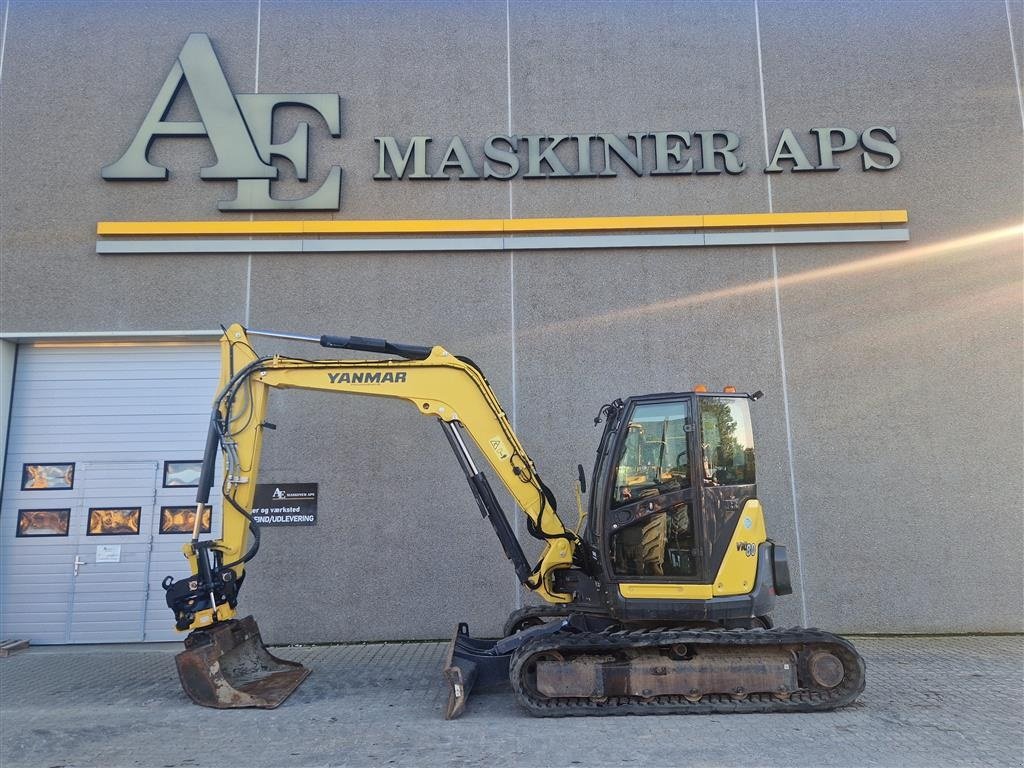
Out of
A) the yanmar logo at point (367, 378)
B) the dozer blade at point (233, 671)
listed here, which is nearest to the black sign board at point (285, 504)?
the dozer blade at point (233, 671)

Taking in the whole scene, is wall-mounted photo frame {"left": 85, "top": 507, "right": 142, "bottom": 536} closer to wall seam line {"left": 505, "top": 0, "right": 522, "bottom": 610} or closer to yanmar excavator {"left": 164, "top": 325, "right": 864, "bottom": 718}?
yanmar excavator {"left": 164, "top": 325, "right": 864, "bottom": 718}

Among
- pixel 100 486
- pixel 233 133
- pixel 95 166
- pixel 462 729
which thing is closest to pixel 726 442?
pixel 462 729

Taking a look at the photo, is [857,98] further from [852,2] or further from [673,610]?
[673,610]

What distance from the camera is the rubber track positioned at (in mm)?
5164

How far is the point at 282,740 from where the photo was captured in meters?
4.77

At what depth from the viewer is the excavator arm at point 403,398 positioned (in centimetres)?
586

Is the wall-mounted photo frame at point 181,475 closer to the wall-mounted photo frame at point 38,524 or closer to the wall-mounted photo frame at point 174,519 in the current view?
the wall-mounted photo frame at point 174,519

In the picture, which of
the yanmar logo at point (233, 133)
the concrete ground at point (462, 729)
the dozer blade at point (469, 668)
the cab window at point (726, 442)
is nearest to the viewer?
the concrete ground at point (462, 729)

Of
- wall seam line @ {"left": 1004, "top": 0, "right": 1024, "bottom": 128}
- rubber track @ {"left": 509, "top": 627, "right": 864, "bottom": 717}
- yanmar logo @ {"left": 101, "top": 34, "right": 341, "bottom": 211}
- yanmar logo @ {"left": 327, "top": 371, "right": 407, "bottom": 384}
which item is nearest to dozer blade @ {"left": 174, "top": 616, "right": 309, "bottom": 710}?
rubber track @ {"left": 509, "top": 627, "right": 864, "bottom": 717}

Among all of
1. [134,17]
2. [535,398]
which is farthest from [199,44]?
[535,398]

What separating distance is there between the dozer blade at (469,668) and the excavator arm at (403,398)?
0.72 metres

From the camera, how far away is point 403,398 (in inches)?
235

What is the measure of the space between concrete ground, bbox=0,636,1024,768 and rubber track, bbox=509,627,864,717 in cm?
11

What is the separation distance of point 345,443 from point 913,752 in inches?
257
